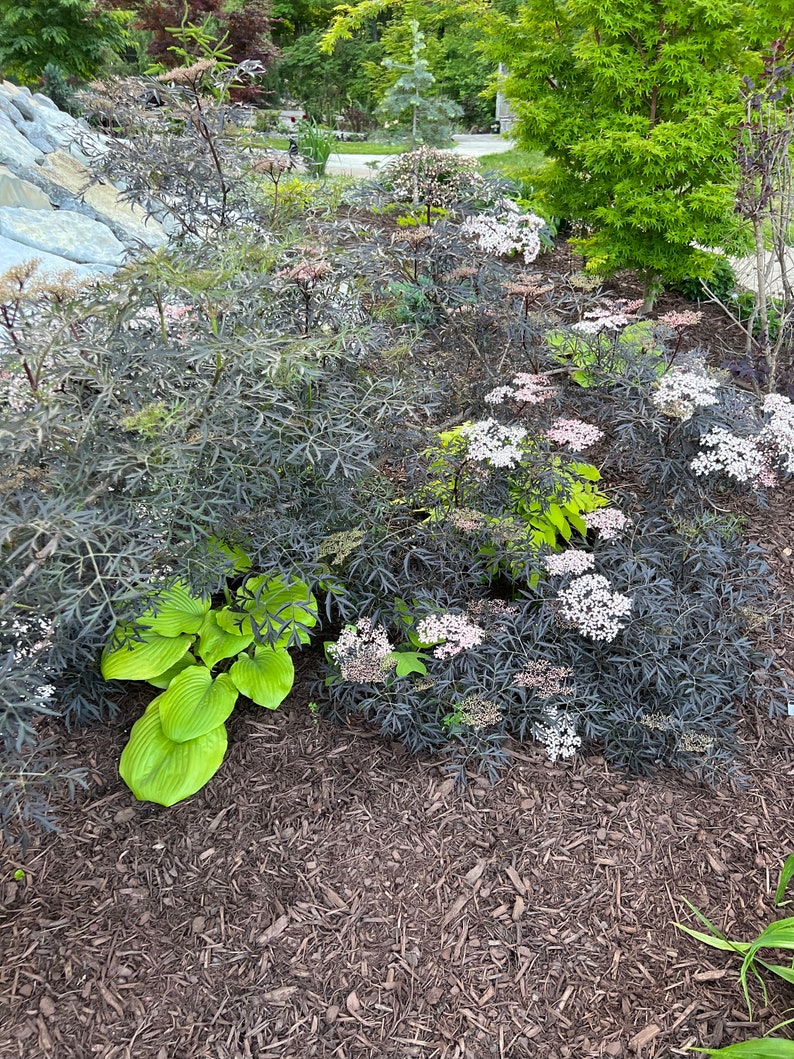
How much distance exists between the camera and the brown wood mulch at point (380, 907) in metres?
1.66

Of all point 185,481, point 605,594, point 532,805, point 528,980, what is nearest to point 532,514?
point 605,594

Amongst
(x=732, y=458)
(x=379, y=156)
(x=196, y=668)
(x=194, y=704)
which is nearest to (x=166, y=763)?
(x=194, y=704)

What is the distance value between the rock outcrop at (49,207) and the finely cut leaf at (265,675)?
317 centimetres

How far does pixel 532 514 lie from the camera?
2.45 m

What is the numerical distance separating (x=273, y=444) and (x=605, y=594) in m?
1.02

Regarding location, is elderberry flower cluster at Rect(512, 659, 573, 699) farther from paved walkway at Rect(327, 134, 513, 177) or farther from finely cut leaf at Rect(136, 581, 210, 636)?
paved walkway at Rect(327, 134, 513, 177)

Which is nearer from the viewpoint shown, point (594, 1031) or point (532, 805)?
point (594, 1031)

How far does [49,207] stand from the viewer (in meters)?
5.62

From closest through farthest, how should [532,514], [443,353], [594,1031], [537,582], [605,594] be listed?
[594,1031] < [605,594] < [537,582] < [532,514] < [443,353]

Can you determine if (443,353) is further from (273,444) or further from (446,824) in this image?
(446,824)

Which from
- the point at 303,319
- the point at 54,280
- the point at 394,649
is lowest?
the point at 394,649

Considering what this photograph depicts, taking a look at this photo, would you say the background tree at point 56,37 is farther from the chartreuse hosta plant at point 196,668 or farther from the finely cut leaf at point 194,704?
the finely cut leaf at point 194,704

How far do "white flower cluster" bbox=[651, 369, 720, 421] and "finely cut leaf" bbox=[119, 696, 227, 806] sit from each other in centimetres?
162

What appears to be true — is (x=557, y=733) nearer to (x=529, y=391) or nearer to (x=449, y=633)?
(x=449, y=633)
